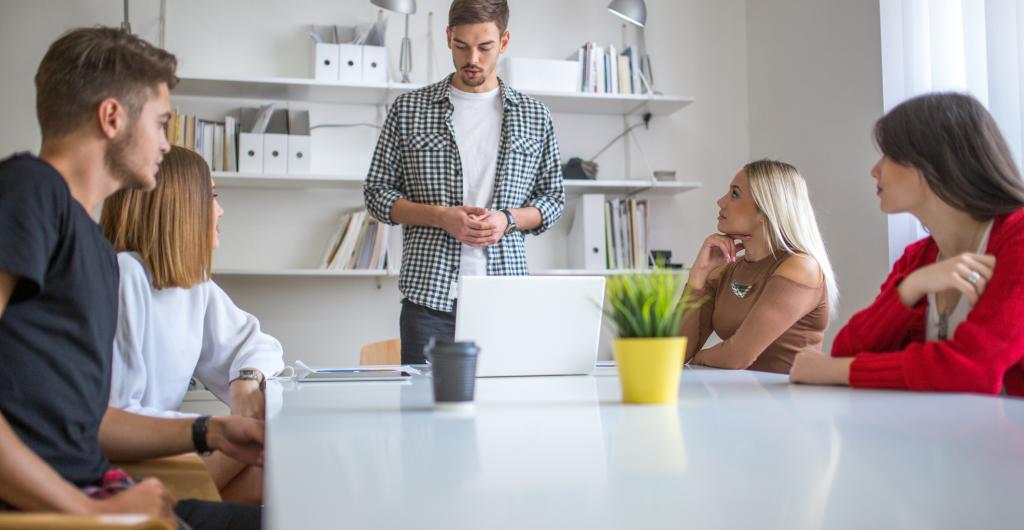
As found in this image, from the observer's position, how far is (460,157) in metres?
2.69

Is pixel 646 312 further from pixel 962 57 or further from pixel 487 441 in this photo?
pixel 962 57

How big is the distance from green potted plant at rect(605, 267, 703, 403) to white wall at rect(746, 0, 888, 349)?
2.44 meters

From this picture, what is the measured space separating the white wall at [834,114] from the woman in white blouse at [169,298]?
2.56 meters

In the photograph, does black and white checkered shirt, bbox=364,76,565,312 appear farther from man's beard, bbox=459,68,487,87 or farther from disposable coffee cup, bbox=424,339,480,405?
disposable coffee cup, bbox=424,339,480,405

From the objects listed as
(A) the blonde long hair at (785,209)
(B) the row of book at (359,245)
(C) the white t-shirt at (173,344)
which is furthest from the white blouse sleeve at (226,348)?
(B) the row of book at (359,245)

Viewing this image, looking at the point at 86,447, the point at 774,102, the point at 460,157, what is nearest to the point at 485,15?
the point at 460,157

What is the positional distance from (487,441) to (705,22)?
385cm

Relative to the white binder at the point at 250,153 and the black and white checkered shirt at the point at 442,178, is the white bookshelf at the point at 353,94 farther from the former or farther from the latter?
the black and white checkered shirt at the point at 442,178

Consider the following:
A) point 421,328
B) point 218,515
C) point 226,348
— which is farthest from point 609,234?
point 218,515

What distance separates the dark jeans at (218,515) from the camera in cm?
128

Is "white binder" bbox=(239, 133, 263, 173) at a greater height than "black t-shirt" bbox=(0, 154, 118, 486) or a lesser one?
greater

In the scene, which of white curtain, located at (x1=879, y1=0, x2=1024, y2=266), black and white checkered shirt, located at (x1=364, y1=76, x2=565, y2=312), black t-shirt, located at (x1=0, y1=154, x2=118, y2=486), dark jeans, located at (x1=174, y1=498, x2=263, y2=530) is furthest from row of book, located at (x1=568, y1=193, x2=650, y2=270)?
black t-shirt, located at (x1=0, y1=154, x2=118, y2=486)

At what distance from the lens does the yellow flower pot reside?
126 centimetres

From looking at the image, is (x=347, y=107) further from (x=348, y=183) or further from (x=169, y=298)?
(x=169, y=298)
